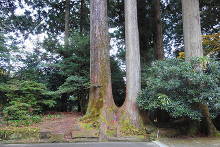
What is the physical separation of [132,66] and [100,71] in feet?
3.80

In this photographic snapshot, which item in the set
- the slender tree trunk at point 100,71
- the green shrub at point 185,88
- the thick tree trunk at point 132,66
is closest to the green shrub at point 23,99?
the slender tree trunk at point 100,71

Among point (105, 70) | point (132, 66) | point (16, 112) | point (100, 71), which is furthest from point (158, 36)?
point (16, 112)

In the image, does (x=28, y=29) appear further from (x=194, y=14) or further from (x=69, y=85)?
(x=194, y=14)

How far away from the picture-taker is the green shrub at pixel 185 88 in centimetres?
538

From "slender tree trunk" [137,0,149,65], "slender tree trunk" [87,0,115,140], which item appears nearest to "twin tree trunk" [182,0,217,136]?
"slender tree trunk" [87,0,115,140]

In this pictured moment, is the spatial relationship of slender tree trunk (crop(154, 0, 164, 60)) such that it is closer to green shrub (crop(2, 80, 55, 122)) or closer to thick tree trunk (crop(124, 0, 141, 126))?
thick tree trunk (crop(124, 0, 141, 126))

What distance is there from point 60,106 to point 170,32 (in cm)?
997

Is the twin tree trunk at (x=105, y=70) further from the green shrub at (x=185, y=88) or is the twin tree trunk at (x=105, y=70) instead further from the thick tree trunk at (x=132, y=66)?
the green shrub at (x=185, y=88)

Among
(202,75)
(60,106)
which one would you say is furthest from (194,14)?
(60,106)

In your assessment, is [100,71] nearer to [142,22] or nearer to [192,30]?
[192,30]

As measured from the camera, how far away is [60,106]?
10.4m

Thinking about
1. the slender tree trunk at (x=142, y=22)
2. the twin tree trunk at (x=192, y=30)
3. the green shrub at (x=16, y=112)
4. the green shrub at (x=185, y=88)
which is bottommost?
the green shrub at (x=16, y=112)

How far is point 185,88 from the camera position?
562cm

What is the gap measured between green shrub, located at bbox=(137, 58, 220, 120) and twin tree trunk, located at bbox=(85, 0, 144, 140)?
69cm
